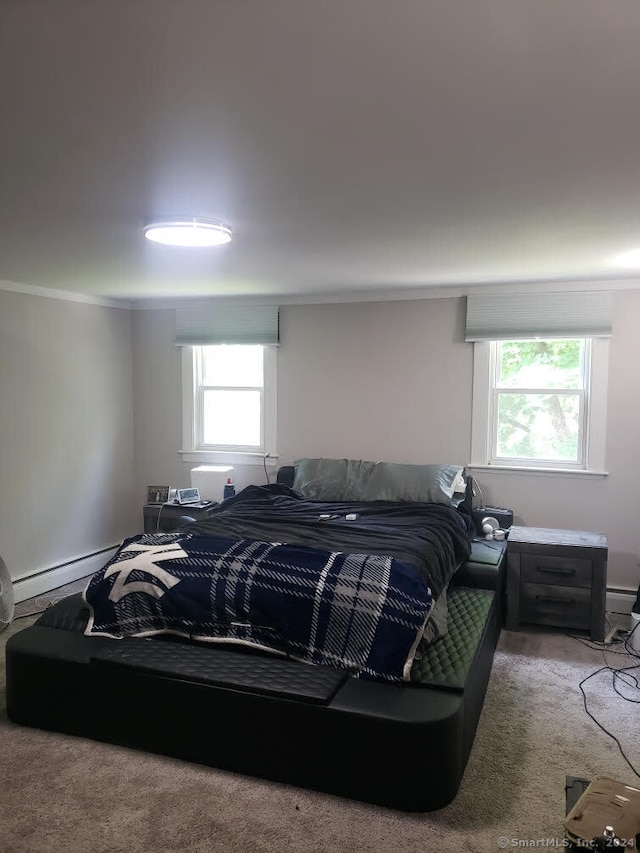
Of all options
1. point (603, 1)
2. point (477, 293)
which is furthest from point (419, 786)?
point (477, 293)

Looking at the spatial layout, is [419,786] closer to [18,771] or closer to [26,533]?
[18,771]

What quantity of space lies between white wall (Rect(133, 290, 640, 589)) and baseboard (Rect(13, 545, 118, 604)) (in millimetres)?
909

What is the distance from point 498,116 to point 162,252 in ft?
6.99

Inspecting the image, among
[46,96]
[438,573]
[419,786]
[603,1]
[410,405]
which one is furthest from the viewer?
[410,405]

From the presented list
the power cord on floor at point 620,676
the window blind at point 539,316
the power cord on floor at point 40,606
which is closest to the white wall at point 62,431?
the power cord on floor at point 40,606

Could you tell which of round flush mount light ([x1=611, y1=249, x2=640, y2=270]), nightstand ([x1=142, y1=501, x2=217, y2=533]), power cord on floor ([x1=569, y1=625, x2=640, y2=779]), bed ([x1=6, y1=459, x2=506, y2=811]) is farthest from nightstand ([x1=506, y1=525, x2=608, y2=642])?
nightstand ([x1=142, y1=501, x2=217, y2=533])

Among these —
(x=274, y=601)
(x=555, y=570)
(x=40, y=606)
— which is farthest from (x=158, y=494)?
(x=555, y=570)

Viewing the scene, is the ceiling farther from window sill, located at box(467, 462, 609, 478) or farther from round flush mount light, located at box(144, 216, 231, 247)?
window sill, located at box(467, 462, 609, 478)

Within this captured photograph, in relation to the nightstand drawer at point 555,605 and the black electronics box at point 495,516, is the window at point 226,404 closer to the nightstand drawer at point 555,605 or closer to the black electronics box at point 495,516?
the black electronics box at point 495,516

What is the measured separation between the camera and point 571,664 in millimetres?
3434

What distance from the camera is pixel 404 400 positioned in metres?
4.76

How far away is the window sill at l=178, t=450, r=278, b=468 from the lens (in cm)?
520

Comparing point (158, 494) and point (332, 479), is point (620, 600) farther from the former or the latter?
point (158, 494)

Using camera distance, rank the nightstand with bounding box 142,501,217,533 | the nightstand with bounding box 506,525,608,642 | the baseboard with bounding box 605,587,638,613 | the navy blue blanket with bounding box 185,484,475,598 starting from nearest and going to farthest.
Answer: the navy blue blanket with bounding box 185,484,475,598 → the nightstand with bounding box 506,525,608,642 → the baseboard with bounding box 605,587,638,613 → the nightstand with bounding box 142,501,217,533
